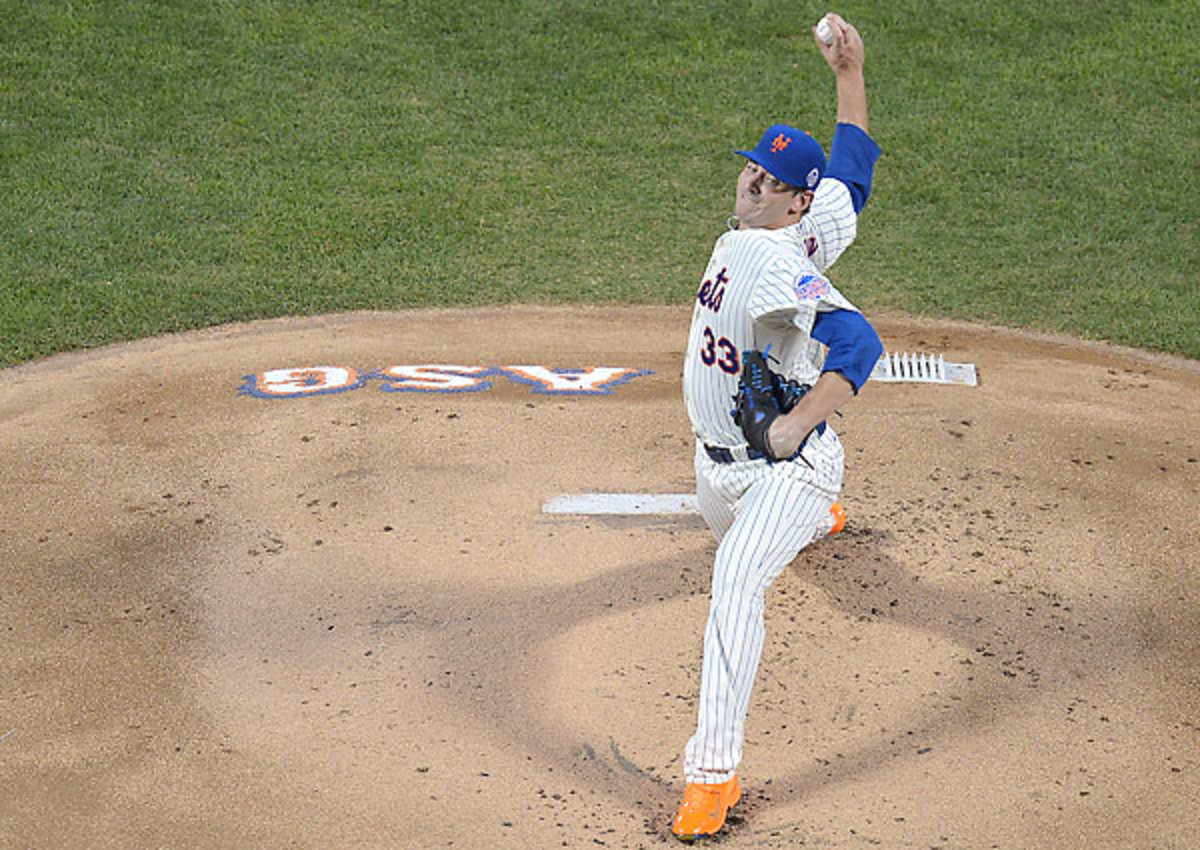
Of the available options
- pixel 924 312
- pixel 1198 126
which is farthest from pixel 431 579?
pixel 1198 126

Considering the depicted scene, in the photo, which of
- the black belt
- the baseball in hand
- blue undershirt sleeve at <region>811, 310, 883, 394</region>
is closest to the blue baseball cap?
blue undershirt sleeve at <region>811, 310, 883, 394</region>

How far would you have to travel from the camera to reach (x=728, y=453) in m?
4.95

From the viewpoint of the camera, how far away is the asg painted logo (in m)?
8.02

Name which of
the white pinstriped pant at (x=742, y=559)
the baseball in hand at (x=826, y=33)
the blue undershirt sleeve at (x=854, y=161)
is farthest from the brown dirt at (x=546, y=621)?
the baseball in hand at (x=826, y=33)

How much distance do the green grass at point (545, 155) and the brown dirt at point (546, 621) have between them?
1462 mm

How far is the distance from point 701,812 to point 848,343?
144 cm

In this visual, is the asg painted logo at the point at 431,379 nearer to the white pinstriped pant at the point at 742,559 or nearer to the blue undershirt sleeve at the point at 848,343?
the white pinstriped pant at the point at 742,559

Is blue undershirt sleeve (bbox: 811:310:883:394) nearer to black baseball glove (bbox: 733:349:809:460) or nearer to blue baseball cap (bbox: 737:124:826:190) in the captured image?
black baseball glove (bbox: 733:349:809:460)

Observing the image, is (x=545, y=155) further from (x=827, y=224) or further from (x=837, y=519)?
(x=827, y=224)

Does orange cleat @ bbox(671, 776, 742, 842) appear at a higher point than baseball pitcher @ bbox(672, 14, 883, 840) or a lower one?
lower

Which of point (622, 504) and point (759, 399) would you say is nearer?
point (759, 399)

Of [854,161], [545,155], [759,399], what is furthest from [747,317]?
[545,155]

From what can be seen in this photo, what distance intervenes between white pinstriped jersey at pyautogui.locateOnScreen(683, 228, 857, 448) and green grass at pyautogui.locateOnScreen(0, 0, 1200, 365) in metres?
4.77

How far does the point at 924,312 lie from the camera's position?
955 centimetres
